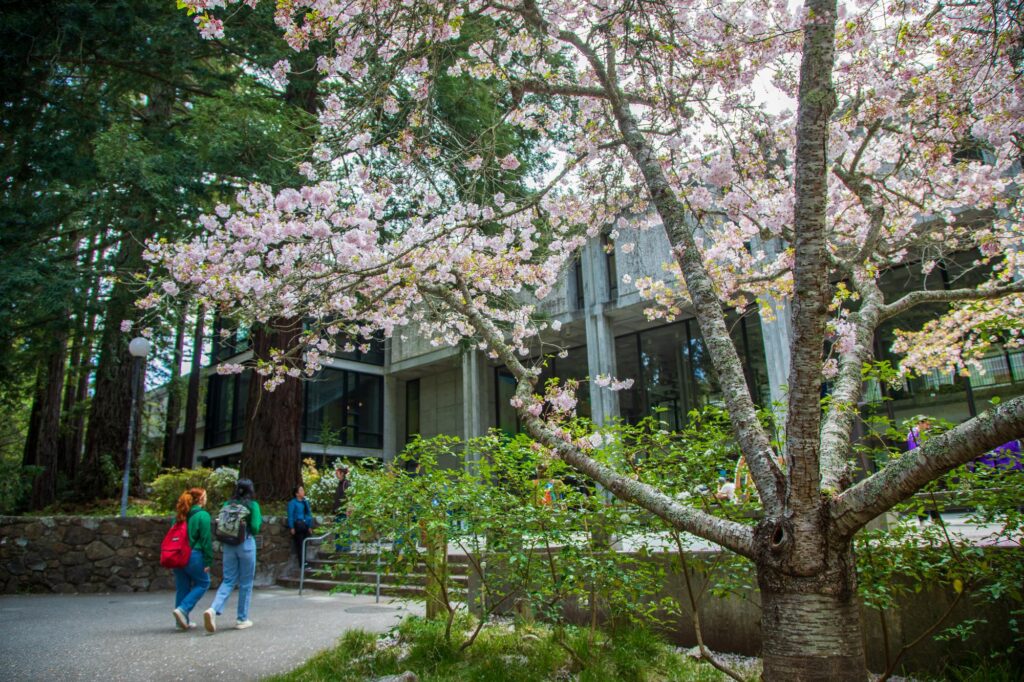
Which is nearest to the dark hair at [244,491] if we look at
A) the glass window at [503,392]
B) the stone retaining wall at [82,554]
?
the stone retaining wall at [82,554]

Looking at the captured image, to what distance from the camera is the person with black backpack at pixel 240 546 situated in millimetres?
6398

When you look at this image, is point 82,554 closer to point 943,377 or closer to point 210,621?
point 210,621

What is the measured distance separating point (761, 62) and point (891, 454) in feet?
9.67

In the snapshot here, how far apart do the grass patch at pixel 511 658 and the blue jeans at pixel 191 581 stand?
223cm

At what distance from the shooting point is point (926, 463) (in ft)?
8.57

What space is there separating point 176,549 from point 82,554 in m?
4.74

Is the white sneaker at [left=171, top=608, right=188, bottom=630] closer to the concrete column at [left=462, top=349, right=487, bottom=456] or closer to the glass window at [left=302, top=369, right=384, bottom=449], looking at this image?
the concrete column at [left=462, top=349, right=487, bottom=456]

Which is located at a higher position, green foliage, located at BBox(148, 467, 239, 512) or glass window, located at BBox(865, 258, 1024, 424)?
glass window, located at BBox(865, 258, 1024, 424)

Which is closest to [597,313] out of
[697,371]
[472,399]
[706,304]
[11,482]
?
[697,371]

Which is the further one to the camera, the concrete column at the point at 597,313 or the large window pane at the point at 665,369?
the large window pane at the point at 665,369

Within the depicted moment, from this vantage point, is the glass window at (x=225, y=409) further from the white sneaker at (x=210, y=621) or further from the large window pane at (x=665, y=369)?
the white sneaker at (x=210, y=621)

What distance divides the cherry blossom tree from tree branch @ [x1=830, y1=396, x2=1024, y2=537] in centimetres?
1

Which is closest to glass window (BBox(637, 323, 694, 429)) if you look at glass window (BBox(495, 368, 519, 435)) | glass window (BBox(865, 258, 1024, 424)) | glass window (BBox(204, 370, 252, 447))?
glass window (BBox(865, 258, 1024, 424))

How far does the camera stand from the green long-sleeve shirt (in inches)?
254
